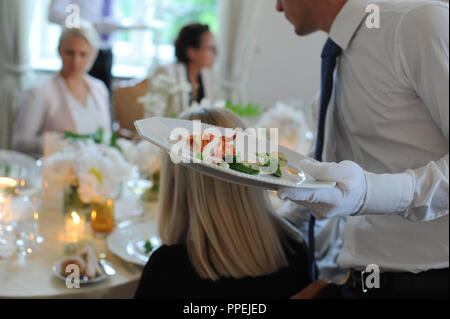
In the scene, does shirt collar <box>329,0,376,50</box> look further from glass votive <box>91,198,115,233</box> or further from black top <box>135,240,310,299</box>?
glass votive <box>91,198,115,233</box>

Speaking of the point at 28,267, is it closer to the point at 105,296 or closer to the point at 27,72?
the point at 105,296

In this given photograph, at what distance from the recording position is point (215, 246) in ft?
3.78

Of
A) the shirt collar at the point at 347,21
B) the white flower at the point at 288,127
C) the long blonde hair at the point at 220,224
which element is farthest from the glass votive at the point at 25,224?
the white flower at the point at 288,127

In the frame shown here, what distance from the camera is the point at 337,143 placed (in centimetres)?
119

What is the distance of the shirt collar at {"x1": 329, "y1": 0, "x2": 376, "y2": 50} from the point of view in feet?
3.68

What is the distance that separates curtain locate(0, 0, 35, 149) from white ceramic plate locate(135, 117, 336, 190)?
A: 3.24m

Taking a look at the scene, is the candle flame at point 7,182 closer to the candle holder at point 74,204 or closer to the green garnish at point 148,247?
the candle holder at point 74,204

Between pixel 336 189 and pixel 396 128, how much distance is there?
0.29 meters

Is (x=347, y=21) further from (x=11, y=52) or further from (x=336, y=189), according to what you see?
(x=11, y=52)

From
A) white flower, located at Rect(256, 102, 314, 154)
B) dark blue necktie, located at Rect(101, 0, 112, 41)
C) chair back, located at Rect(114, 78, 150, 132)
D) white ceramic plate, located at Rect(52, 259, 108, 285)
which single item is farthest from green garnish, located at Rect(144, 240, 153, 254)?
dark blue necktie, located at Rect(101, 0, 112, 41)

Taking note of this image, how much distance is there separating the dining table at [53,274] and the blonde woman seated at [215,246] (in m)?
0.11

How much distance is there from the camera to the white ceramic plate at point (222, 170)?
0.78 metres

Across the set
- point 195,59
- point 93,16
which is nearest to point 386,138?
point 195,59
